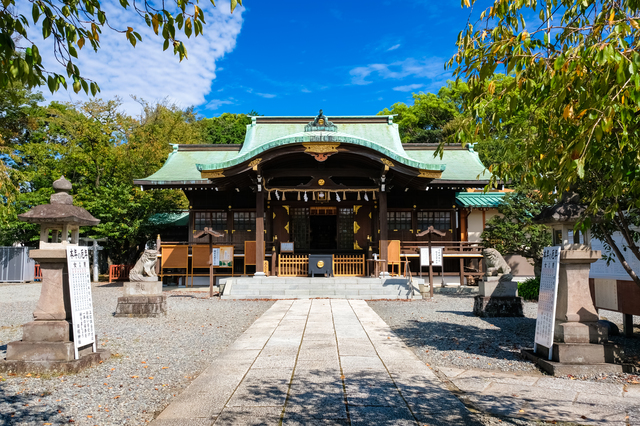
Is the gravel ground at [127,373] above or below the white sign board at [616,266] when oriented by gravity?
below

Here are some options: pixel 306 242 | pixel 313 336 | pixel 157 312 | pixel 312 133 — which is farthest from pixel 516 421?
pixel 306 242

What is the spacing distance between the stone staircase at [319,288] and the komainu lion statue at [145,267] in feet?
12.6

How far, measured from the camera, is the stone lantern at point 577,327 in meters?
5.16

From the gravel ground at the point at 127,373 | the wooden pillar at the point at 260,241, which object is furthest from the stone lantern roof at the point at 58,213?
the wooden pillar at the point at 260,241

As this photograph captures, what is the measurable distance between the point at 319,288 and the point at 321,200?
15.1ft

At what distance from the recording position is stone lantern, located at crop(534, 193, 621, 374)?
16.9 ft

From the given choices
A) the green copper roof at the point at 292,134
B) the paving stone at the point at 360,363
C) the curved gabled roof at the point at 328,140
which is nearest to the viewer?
the paving stone at the point at 360,363

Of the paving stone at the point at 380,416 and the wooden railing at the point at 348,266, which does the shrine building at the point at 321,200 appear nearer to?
the wooden railing at the point at 348,266

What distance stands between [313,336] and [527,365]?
346 cm

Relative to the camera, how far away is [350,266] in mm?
16391

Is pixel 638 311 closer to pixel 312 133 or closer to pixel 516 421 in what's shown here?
pixel 516 421

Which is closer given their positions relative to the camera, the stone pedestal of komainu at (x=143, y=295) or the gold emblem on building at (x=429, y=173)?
the stone pedestal of komainu at (x=143, y=295)

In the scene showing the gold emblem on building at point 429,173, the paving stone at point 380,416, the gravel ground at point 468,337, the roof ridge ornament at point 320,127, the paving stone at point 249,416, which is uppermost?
the roof ridge ornament at point 320,127

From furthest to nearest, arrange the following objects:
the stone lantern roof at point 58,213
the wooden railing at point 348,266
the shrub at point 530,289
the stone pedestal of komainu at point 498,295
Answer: the wooden railing at point 348,266 < the shrub at point 530,289 < the stone pedestal of komainu at point 498,295 < the stone lantern roof at point 58,213
